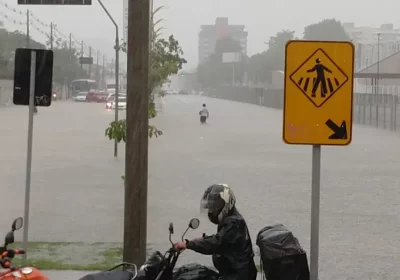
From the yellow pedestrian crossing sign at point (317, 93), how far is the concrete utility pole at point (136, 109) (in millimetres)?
2250

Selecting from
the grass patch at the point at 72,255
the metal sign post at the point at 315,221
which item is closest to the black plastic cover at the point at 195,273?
the metal sign post at the point at 315,221

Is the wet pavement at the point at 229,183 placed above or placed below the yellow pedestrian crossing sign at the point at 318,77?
below

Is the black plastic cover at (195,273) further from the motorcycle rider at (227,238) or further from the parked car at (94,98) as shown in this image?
the parked car at (94,98)

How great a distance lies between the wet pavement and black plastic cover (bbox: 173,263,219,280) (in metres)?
3.61

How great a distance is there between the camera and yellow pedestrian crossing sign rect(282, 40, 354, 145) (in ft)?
18.5

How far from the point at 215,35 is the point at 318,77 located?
124 meters

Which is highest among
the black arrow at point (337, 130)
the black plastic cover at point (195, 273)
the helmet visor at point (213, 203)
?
the black arrow at point (337, 130)

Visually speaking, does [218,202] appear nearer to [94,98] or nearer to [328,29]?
[94,98]

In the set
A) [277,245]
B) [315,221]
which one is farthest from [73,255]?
[315,221]

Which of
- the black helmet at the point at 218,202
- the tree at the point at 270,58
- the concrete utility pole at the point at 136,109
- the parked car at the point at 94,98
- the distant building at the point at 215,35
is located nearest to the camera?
the black helmet at the point at 218,202

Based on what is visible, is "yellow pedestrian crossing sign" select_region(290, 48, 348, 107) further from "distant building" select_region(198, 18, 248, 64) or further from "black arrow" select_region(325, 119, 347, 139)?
"distant building" select_region(198, 18, 248, 64)

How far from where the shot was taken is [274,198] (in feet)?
53.7

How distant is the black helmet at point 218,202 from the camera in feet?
18.9

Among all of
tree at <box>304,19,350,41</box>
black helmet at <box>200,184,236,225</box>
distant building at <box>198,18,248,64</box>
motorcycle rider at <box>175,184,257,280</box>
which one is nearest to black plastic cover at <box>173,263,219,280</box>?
motorcycle rider at <box>175,184,257,280</box>
